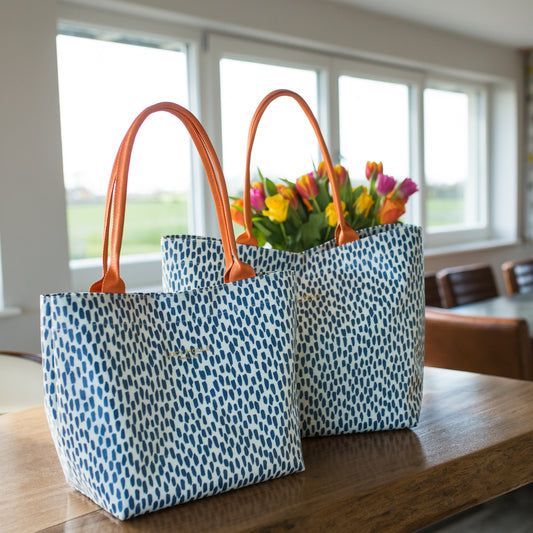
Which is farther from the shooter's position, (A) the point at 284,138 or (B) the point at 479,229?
(B) the point at 479,229

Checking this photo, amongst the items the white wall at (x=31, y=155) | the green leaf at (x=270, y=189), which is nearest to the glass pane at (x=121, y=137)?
the white wall at (x=31, y=155)

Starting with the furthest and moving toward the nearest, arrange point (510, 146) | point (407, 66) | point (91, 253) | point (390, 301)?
point (510, 146), point (407, 66), point (91, 253), point (390, 301)

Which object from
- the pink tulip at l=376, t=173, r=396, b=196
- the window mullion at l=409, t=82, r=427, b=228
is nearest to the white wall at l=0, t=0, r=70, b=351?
the pink tulip at l=376, t=173, r=396, b=196

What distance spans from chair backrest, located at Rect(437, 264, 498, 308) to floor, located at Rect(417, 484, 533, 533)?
2.02 meters

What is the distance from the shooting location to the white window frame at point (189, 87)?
9.38 ft

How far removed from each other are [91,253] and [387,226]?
97.8 inches

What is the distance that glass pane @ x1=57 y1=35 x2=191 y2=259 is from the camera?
2900 mm

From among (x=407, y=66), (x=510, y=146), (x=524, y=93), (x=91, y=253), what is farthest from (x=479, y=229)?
(x=91, y=253)

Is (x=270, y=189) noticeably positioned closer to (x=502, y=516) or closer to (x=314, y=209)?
(x=314, y=209)

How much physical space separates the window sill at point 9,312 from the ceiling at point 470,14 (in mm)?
2532

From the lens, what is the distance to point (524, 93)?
5.45 metres

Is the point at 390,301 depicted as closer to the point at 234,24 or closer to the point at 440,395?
the point at 440,395

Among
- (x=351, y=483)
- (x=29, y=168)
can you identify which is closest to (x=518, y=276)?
(x=29, y=168)

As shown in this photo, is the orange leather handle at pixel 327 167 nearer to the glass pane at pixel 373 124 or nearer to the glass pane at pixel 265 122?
the glass pane at pixel 265 122
